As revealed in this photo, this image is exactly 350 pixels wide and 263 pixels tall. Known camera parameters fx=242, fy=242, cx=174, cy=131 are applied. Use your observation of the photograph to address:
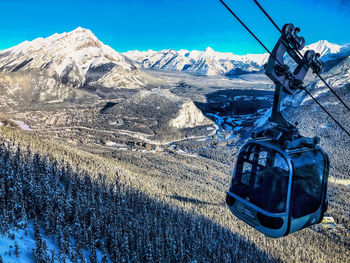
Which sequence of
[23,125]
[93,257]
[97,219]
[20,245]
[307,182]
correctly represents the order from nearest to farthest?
1. [307,182]
2. [20,245]
3. [93,257]
4. [97,219]
5. [23,125]

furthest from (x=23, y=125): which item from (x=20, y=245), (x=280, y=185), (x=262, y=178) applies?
(x=280, y=185)

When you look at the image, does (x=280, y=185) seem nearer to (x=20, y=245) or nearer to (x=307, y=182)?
(x=307, y=182)

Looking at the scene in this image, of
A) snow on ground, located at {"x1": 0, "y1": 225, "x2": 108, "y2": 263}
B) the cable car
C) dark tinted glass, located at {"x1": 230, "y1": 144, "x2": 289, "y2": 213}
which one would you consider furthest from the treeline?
the cable car

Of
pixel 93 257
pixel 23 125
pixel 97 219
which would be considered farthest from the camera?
pixel 23 125

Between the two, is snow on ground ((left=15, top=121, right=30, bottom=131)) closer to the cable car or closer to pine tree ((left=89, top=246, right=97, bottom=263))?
pine tree ((left=89, top=246, right=97, bottom=263))

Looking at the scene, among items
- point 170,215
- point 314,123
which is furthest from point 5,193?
point 314,123

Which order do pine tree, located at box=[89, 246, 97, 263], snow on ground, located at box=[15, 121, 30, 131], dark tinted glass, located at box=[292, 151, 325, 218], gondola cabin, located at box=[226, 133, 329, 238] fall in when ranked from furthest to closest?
snow on ground, located at box=[15, 121, 30, 131] < pine tree, located at box=[89, 246, 97, 263] < dark tinted glass, located at box=[292, 151, 325, 218] < gondola cabin, located at box=[226, 133, 329, 238]

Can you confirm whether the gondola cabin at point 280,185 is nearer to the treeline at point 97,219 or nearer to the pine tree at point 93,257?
the treeline at point 97,219

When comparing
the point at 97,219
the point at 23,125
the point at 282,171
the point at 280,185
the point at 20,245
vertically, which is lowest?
the point at 97,219
